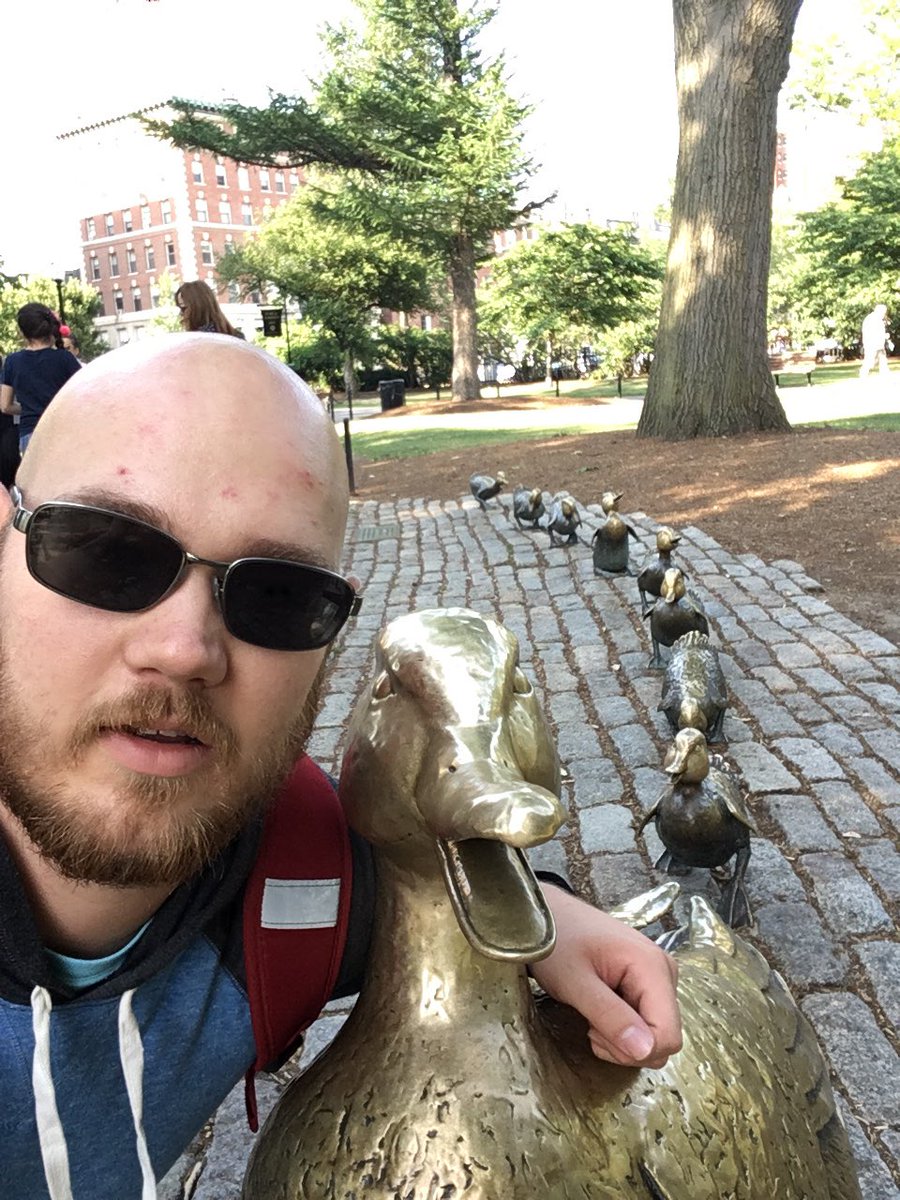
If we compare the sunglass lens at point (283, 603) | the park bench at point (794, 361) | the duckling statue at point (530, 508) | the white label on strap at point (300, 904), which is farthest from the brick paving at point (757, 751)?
the park bench at point (794, 361)

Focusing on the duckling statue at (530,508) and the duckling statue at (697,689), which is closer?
the duckling statue at (697,689)

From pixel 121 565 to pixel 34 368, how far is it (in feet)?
22.2

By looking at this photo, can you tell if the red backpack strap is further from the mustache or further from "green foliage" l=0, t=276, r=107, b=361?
"green foliage" l=0, t=276, r=107, b=361

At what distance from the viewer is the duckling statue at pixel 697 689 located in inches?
169

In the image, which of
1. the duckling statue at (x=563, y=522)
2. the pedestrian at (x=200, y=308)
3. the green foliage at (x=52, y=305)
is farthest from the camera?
the green foliage at (x=52, y=305)

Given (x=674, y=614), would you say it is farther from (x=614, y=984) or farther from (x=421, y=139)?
(x=421, y=139)

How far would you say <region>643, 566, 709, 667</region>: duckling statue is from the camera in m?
5.29

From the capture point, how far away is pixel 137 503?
3.94ft

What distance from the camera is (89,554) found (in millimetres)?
1182

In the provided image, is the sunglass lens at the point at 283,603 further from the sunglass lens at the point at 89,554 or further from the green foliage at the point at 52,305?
the green foliage at the point at 52,305

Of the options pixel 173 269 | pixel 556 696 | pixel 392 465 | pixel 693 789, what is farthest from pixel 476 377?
pixel 173 269

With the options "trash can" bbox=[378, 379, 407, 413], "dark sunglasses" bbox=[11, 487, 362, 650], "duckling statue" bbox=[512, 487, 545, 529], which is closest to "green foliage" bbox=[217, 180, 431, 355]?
"trash can" bbox=[378, 379, 407, 413]

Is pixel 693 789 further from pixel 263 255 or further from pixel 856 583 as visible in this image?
pixel 263 255

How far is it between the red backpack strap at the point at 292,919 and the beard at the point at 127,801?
0.63 feet
